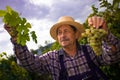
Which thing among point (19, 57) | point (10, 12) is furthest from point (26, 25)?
point (19, 57)

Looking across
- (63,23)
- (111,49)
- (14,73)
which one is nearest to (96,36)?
(111,49)

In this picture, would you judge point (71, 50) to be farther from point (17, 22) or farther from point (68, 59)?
point (17, 22)

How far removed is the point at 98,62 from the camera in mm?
5352

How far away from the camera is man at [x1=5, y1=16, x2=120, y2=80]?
17.2ft

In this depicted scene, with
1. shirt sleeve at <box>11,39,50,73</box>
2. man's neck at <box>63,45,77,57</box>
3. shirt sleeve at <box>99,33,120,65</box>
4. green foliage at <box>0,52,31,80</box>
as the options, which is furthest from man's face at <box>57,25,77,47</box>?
green foliage at <box>0,52,31,80</box>

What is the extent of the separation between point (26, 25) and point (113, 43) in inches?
53.4

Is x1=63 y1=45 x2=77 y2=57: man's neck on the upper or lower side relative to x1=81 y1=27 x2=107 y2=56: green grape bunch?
upper

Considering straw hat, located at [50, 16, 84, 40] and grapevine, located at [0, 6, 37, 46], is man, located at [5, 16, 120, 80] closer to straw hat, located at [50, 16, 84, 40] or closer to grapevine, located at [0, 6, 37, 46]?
straw hat, located at [50, 16, 84, 40]

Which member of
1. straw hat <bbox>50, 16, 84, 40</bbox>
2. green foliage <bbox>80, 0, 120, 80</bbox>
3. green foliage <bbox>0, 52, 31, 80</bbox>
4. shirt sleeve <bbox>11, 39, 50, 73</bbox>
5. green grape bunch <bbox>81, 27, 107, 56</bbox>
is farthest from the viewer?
green foliage <bbox>0, 52, 31, 80</bbox>

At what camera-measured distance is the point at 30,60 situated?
525 centimetres

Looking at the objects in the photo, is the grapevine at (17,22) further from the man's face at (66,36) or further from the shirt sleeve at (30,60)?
the man's face at (66,36)

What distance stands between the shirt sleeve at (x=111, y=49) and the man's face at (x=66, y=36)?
2.07 feet

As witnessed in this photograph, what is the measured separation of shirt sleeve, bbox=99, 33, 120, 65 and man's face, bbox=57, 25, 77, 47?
0.63 meters

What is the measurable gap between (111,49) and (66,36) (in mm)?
901
